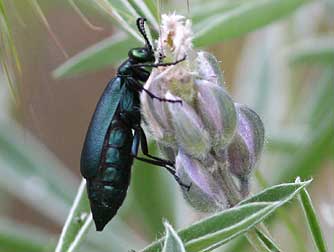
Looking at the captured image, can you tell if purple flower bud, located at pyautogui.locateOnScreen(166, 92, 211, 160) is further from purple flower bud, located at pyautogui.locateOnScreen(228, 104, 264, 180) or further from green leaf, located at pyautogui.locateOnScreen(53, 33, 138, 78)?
green leaf, located at pyautogui.locateOnScreen(53, 33, 138, 78)

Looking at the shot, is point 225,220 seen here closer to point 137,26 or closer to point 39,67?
point 137,26

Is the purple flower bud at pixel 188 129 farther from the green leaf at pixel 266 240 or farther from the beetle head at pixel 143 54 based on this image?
the beetle head at pixel 143 54

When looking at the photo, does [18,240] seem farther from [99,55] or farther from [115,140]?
[115,140]

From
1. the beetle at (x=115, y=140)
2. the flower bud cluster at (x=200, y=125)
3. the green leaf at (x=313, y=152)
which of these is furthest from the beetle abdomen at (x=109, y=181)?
the green leaf at (x=313, y=152)

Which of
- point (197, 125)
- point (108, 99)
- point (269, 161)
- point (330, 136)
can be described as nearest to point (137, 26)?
point (108, 99)

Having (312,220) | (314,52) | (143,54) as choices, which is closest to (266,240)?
(312,220)

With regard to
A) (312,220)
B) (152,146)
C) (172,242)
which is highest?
(172,242)
